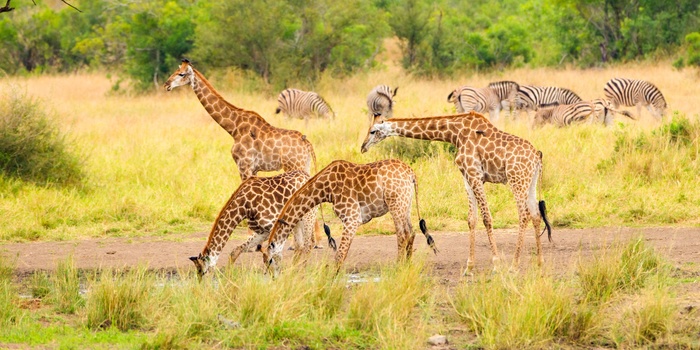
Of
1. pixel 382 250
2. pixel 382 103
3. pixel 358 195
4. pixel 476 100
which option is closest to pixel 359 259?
pixel 382 250

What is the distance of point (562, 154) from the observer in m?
13.0

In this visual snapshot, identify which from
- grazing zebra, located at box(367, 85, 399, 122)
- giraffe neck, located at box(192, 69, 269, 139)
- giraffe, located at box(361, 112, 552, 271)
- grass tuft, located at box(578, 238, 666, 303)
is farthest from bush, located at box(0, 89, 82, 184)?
grass tuft, located at box(578, 238, 666, 303)

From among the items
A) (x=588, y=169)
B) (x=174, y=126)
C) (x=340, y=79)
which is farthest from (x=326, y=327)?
(x=340, y=79)

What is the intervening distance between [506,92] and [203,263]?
41.4 feet

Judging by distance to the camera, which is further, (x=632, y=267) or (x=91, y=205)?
(x=91, y=205)

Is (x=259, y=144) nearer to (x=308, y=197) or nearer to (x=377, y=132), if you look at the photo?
(x=377, y=132)

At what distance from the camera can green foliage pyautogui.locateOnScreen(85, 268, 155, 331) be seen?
6590 mm

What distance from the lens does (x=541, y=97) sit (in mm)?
19297

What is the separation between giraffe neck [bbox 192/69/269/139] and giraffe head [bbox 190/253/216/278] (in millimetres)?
2590

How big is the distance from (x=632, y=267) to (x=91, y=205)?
6.61m

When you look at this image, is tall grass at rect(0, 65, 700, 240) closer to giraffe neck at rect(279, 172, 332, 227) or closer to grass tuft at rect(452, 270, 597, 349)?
giraffe neck at rect(279, 172, 332, 227)

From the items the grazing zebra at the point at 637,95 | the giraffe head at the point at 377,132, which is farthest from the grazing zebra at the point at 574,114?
the giraffe head at the point at 377,132

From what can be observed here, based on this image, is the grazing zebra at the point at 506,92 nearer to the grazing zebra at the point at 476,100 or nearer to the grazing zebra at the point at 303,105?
the grazing zebra at the point at 476,100

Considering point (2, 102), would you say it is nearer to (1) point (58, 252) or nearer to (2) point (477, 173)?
(1) point (58, 252)
